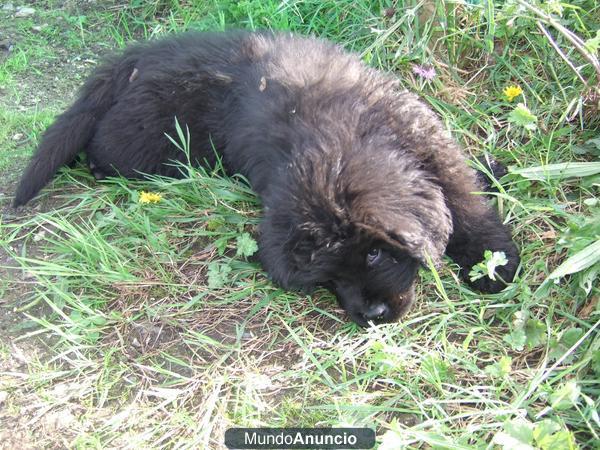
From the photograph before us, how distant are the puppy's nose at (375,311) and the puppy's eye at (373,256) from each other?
0.57ft

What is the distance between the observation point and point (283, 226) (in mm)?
2369

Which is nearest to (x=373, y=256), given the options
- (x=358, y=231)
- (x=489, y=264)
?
(x=358, y=231)

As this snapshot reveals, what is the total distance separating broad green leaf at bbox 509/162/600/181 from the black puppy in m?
0.24

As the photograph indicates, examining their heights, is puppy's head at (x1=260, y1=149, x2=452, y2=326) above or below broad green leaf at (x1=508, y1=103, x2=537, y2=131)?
below

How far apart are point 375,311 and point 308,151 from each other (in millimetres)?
640

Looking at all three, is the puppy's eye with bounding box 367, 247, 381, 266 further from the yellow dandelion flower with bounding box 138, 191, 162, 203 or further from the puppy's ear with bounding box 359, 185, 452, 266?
the yellow dandelion flower with bounding box 138, 191, 162, 203

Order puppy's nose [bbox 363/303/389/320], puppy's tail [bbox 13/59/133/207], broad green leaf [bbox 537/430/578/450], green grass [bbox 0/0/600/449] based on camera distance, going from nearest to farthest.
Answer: broad green leaf [bbox 537/430/578/450], green grass [bbox 0/0/600/449], puppy's nose [bbox 363/303/389/320], puppy's tail [bbox 13/59/133/207]

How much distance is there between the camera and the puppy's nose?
2.44 metres

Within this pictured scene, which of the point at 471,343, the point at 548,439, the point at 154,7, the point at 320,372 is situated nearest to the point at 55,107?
the point at 154,7

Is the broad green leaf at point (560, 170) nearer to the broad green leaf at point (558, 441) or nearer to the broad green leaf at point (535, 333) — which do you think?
the broad green leaf at point (535, 333)

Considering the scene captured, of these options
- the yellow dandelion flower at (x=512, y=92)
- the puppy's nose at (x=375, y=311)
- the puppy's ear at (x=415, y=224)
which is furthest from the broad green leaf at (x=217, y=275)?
the yellow dandelion flower at (x=512, y=92)

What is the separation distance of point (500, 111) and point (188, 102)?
1556mm

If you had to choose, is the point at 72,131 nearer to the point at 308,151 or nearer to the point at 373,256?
the point at 308,151

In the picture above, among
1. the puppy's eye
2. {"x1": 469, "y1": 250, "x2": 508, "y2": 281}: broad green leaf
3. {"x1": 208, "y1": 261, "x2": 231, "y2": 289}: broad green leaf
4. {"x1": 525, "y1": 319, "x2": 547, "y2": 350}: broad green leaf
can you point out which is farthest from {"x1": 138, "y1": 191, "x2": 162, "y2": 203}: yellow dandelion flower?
{"x1": 525, "y1": 319, "x2": 547, "y2": 350}: broad green leaf
